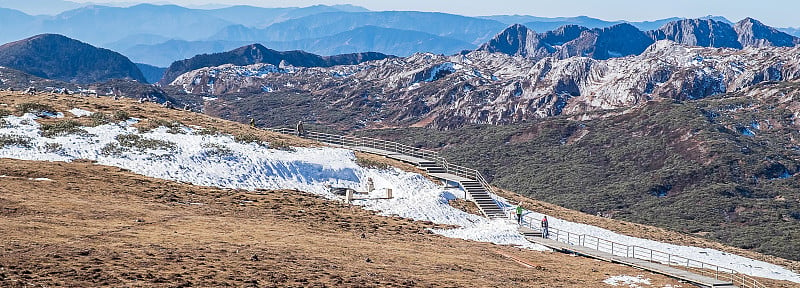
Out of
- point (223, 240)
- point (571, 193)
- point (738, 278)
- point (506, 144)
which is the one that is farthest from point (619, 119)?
point (223, 240)

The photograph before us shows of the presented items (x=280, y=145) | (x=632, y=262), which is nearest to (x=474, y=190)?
(x=280, y=145)

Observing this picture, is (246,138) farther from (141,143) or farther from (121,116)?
(121,116)

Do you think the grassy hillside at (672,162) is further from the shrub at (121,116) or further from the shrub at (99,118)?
the shrub at (99,118)

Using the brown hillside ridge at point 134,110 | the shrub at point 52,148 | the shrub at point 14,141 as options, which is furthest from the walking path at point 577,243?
the shrub at point 14,141

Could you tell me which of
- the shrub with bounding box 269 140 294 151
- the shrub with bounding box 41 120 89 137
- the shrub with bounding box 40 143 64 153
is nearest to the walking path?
the shrub with bounding box 269 140 294 151

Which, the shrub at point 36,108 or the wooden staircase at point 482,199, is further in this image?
the shrub at point 36,108

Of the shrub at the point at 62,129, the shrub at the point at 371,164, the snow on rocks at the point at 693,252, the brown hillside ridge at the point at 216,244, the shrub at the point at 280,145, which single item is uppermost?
the shrub at the point at 62,129

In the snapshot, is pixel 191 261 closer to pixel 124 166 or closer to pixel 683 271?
pixel 124 166
